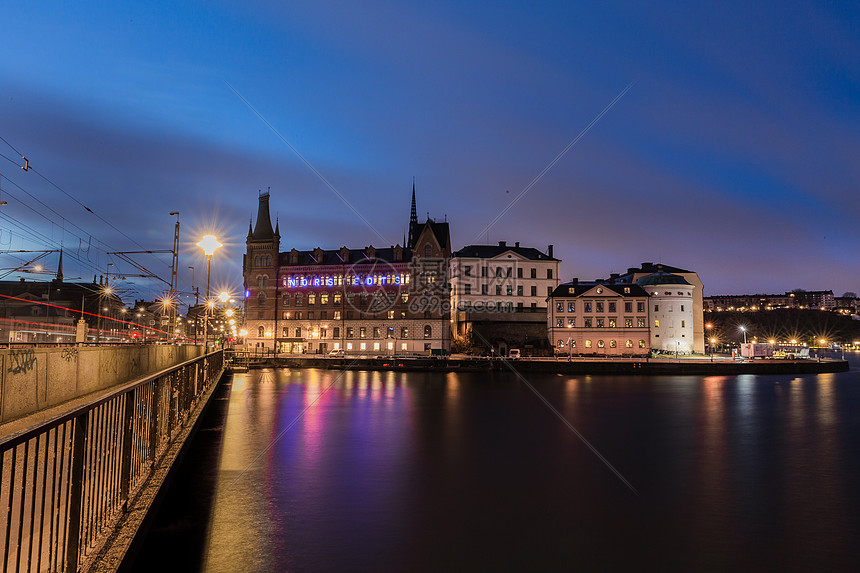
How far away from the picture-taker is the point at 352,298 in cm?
9844

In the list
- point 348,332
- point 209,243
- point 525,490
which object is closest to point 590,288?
point 348,332

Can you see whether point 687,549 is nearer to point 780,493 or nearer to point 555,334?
point 780,493

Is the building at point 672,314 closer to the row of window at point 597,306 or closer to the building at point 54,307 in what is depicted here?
the row of window at point 597,306

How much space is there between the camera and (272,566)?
10.2 meters

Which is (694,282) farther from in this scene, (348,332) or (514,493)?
(514,493)

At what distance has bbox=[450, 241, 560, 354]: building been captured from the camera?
322ft

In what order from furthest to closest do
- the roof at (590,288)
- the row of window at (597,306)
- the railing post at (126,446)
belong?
the roof at (590,288)
the row of window at (597,306)
the railing post at (126,446)

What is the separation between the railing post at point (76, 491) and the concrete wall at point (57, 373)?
12003 millimetres

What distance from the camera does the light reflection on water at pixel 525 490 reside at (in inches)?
462

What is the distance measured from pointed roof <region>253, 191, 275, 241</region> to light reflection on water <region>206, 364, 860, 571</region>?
2743 inches

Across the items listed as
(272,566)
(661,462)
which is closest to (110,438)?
(272,566)

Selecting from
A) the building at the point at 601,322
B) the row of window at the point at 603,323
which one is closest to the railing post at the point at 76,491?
the building at the point at 601,322

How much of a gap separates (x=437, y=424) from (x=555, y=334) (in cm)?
6541

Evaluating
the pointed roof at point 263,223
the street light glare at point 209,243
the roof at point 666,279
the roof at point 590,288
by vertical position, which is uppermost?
the pointed roof at point 263,223
